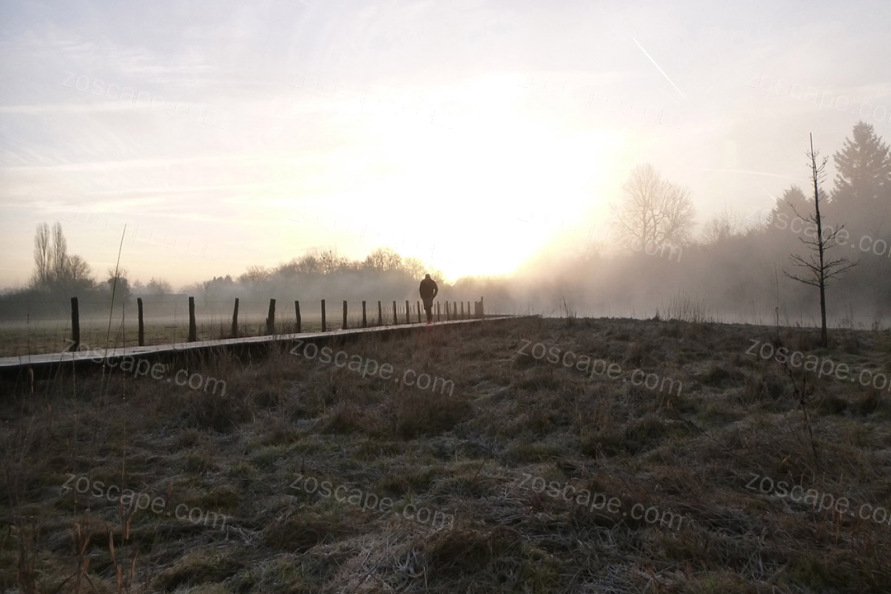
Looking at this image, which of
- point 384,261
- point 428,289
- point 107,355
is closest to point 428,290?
point 428,289

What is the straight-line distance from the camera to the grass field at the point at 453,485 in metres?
2.99

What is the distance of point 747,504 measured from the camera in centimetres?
379

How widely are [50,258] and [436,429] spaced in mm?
60919

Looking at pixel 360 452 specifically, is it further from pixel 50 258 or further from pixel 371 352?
pixel 50 258

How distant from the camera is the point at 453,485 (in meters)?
Answer: 4.38

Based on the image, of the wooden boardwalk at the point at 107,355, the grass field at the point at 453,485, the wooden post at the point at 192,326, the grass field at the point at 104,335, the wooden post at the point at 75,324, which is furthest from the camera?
the wooden post at the point at 192,326

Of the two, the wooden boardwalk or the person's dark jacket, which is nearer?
the wooden boardwalk

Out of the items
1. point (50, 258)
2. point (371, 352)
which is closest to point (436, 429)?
point (371, 352)

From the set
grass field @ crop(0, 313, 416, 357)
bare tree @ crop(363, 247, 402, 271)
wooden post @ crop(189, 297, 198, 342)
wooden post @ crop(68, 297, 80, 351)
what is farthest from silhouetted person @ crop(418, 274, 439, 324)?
bare tree @ crop(363, 247, 402, 271)

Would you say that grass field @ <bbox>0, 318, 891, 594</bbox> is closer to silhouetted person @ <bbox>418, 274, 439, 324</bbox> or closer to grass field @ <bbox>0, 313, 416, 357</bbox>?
grass field @ <bbox>0, 313, 416, 357</bbox>

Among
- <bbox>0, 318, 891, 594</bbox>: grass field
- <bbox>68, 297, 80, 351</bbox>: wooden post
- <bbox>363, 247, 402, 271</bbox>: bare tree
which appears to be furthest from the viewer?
<bbox>363, 247, 402, 271</bbox>: bare tree

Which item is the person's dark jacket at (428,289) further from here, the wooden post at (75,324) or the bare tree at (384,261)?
the bare tree at (384,261)

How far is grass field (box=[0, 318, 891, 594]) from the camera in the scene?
2988 mm

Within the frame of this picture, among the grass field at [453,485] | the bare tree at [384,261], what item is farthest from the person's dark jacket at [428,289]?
the bare tree at [384,261]
